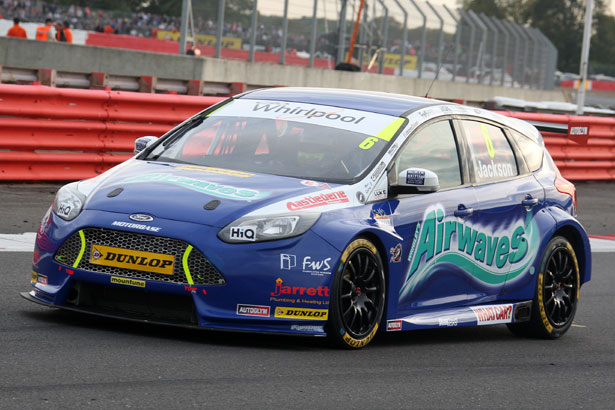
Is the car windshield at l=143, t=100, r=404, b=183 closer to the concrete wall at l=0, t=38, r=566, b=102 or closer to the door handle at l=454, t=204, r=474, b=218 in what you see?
the door handle at l=454, t=204, r=474, b=218

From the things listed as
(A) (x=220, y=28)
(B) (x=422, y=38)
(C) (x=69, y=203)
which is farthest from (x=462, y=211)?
(B) (x=422, y=38)

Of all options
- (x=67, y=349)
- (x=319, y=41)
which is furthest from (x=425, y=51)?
(x=67, y=349)

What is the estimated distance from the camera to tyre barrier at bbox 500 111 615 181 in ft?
70.2

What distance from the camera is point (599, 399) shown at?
6.26 m

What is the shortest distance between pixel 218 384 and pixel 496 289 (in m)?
3.01

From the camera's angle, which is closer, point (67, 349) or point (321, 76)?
point (67, 349)

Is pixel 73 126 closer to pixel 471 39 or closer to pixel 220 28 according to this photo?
pixel 220 28

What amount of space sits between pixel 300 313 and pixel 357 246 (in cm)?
50

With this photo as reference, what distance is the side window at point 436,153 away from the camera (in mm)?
7422

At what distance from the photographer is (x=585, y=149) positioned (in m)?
22.4

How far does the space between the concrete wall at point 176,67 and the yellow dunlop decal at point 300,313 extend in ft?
48.9

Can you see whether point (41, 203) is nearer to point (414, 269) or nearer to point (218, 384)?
point (414, 269)

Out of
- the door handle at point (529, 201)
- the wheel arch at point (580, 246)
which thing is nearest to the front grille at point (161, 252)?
the door handle at point (529, 201)

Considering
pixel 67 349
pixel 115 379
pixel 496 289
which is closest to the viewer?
pixel 115 379
